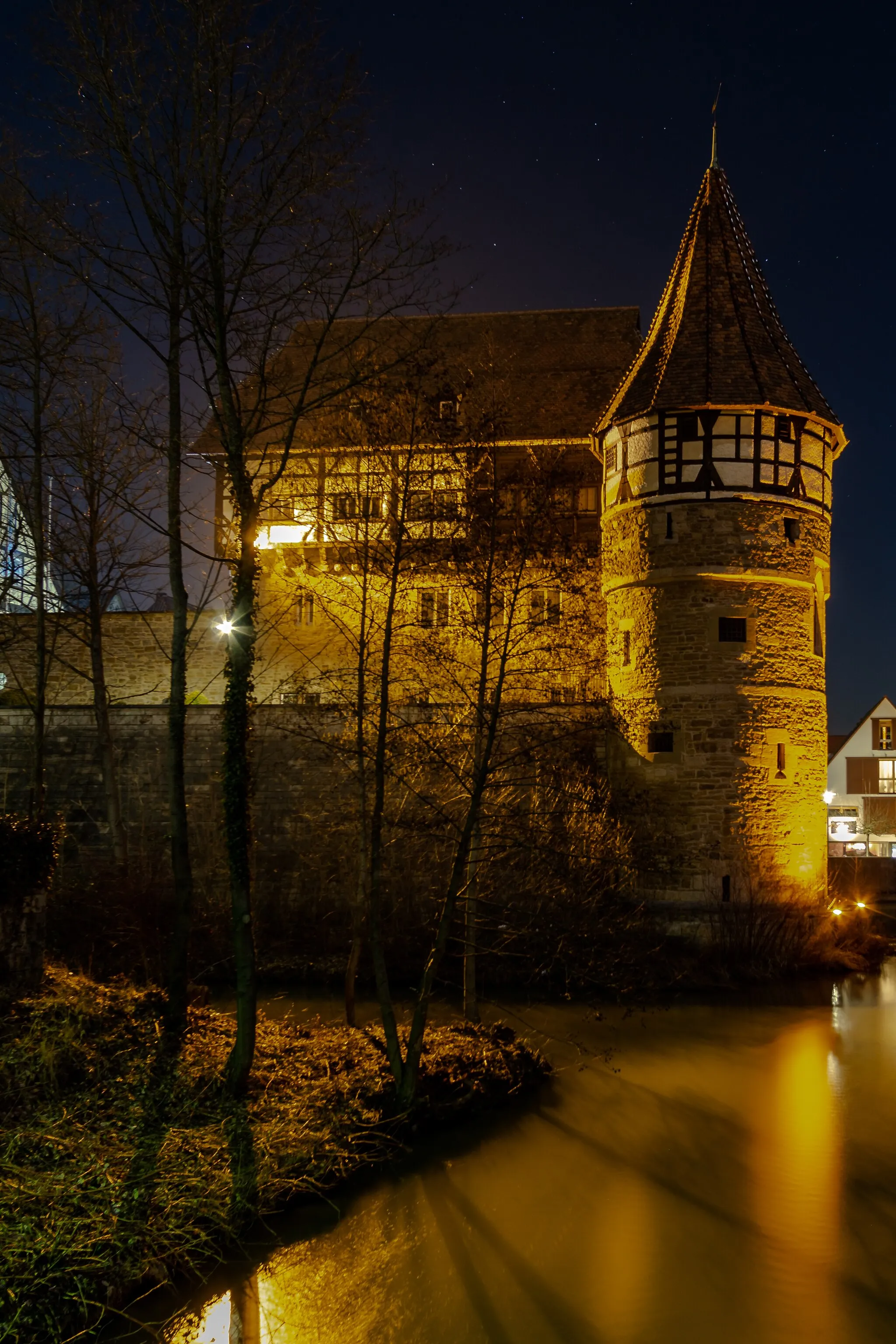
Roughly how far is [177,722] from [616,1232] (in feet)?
17.9

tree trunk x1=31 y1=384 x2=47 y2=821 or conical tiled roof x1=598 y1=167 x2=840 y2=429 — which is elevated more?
conical tiled roof x1=598 y1=167 x2=840 y2=429

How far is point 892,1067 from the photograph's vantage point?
45.1ft

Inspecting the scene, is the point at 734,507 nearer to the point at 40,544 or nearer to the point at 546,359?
the point at 546,359

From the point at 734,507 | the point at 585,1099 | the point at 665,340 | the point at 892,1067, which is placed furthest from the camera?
the point at 665,340

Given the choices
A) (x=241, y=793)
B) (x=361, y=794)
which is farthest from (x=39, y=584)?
(x=241, y=793)

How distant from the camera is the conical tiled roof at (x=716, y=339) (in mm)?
18641

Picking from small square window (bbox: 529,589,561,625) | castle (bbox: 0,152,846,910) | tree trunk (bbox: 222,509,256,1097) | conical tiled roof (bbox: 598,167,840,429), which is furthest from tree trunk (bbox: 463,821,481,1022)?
conical tiled roof (bbox: 598,167,840,429)

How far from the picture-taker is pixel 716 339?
1927 cm

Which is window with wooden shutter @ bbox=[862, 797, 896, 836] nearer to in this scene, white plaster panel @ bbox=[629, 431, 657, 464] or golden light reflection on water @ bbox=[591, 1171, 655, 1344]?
white plaster panel @ bbox=[629, 431, 657, 464]

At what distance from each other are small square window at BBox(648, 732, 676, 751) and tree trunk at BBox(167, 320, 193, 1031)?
35.6 feet

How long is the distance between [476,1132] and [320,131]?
8.52m

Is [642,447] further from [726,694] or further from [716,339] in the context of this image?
[726,694]

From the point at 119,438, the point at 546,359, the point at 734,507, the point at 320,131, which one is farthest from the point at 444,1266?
the point at 546,359

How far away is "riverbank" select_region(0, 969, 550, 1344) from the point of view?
627 centimetres
